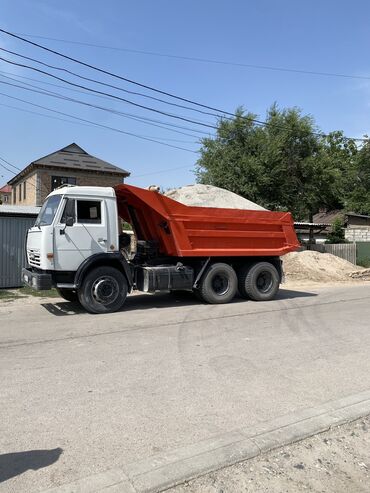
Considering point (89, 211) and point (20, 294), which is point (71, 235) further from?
point (20, 294)

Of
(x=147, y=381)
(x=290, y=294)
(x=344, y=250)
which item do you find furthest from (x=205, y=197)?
(x=147, y=381)

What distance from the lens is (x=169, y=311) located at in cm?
1091

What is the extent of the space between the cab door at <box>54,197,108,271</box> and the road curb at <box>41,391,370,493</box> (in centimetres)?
673

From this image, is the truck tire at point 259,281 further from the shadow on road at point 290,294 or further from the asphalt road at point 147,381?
the asphalt road at point 147,381

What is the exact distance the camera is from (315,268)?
21.1 metres

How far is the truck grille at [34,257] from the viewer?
34.1ft

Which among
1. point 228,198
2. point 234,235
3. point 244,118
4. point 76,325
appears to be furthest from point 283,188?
point 76,325

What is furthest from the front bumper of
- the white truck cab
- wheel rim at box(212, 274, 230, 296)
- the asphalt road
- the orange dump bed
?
wheel rim at box(212, 274, 230, 296)

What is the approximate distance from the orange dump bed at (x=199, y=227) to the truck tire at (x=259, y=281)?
1.34 feet

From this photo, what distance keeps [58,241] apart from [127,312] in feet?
7.12

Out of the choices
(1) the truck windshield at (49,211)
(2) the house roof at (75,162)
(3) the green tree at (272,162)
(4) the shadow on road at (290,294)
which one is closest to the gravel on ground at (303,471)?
(1) the truck windshield at (49,211)

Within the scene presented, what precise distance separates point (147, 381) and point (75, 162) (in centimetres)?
3059

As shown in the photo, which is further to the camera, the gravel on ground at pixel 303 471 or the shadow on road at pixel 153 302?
the shadow on road at pixel 153 302

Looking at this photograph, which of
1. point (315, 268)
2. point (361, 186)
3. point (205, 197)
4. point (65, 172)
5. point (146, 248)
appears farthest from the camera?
point (361, 186)
